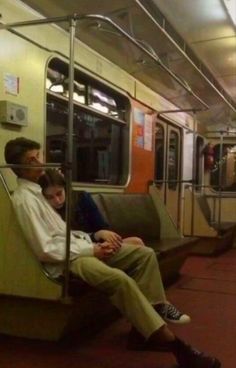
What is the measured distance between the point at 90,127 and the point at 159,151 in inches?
78.2

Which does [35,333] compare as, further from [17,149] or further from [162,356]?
[17,149]

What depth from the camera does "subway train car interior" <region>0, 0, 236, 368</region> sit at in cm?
228

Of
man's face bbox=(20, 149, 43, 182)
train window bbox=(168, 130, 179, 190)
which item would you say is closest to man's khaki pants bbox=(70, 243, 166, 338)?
man's face bbox=(20, 149, 43, 182)

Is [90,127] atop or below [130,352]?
atop

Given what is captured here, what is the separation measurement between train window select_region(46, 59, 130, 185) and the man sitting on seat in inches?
38.6

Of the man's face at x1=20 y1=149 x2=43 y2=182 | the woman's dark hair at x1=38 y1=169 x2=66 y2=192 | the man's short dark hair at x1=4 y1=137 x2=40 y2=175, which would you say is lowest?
the woman's dark hair at x1=38 y1=169 x2=66 y2=192

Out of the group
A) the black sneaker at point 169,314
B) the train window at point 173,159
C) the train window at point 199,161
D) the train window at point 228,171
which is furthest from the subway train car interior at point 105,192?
the train window at point 228,171

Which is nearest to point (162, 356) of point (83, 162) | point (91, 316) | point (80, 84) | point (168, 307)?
point (168, 307)

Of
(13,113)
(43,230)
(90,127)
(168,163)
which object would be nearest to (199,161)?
(168,163)

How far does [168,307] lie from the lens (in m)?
2.45

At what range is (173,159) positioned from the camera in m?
6.55

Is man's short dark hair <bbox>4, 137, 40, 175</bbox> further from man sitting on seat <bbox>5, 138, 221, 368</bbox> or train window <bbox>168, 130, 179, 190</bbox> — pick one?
train window <bbox>168, 130, 179, 190</bbox>

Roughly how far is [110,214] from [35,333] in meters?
1.48

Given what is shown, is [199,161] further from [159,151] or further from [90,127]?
[90,127]
